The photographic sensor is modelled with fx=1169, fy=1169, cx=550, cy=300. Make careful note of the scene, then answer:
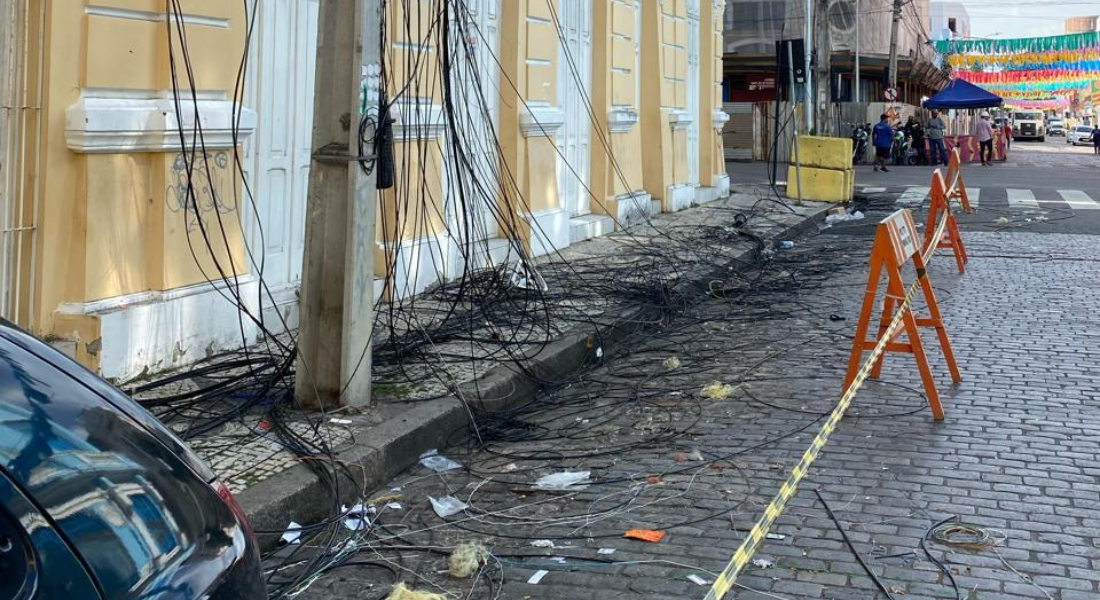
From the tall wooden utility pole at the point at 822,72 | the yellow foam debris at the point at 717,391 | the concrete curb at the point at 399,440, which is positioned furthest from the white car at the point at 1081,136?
the yellow foam debris at the point at 717,391

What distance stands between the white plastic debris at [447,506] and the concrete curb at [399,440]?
38 cm

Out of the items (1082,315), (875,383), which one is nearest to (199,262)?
(875,383)

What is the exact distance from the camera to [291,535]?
16.3 ft

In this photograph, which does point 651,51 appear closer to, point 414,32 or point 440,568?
point 414,32

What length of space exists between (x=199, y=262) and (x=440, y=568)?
3268mm

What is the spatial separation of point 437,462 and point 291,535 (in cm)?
126

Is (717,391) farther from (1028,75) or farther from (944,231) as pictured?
(1028,75)

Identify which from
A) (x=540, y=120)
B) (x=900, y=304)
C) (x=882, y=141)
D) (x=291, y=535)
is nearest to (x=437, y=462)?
(x=291, y=535)

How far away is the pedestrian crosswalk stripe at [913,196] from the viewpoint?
2205 cm

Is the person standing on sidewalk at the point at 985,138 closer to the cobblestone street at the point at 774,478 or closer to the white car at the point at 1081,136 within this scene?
the cobblestone street at the point at 774,478

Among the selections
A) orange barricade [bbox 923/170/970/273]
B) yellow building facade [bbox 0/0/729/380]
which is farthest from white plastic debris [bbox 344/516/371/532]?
orange barricade [bbox 923/170/970/273]

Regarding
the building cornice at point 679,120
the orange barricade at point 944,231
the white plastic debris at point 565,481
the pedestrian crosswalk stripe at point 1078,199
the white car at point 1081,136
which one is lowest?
the white plastic debris at point 565,481

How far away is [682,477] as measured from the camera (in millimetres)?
5715

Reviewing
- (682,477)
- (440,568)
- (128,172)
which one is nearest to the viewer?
(440,568)
